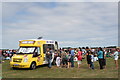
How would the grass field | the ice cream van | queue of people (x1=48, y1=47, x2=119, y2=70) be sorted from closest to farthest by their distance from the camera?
the grass field < queue of people (x1=48, y1=47, x2=119, y2=70) < the ice cream van

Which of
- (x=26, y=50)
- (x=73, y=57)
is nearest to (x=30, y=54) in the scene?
(x=26, y=50)

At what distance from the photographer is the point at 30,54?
48.2 ft

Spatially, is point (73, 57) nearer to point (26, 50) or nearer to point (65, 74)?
point (65, 74)

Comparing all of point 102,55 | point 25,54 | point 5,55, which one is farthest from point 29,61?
point 5,55

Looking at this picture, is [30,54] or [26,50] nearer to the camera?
[30,54]

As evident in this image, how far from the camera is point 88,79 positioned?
9.97 m

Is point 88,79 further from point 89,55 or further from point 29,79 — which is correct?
point 89,55

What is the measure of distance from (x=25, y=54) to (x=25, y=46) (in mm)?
1128

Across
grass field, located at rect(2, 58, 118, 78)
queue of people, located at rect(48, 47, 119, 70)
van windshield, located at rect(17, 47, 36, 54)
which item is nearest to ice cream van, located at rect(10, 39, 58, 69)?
van windshield, located at rect(17, 47, 36, 54)

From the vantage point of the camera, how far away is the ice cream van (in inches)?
562

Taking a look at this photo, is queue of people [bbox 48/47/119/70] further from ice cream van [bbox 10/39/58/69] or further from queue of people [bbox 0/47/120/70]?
ice cream van [bbox 10/39/58/69]

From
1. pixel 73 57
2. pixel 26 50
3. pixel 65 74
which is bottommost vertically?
pixel 65 74

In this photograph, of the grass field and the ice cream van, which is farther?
the ice cream van

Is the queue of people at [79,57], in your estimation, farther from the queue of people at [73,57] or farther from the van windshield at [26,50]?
the van windshield at [26,50]
